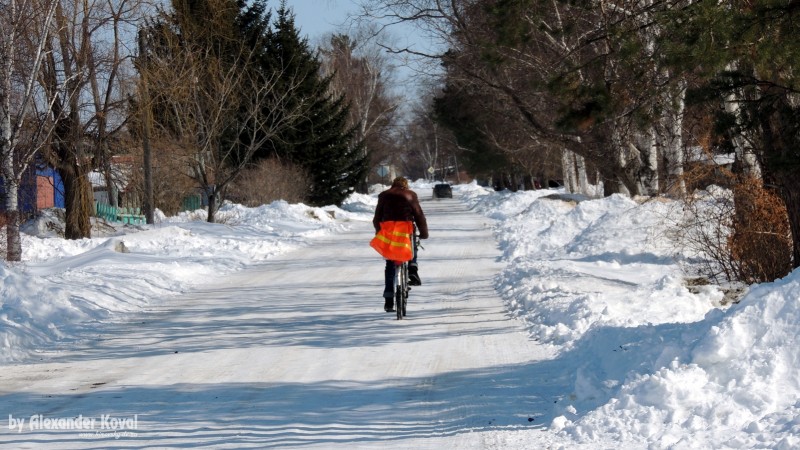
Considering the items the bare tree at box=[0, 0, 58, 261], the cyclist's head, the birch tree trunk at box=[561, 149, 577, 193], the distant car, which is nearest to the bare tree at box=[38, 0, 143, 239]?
the bare tree at box=[0, 0, 58, 261]

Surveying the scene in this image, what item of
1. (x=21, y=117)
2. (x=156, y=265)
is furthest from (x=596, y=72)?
(x=21, y=117)

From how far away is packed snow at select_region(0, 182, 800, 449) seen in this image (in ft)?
20.6

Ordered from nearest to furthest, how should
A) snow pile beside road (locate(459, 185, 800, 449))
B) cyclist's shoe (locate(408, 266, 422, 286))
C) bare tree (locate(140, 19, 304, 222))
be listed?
1. snow pile beside road (locate(459, 185, 800, 449))
2. cyclist's shoe (locate(408, 266, 422, 286))
3. bare tree (locate(140, 19, 304, 222))

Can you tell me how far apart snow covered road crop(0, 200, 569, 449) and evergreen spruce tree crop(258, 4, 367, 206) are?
1138 inches

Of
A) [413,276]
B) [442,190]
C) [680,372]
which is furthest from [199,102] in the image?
[442,190]

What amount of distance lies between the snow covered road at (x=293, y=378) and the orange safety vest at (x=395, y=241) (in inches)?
31.4

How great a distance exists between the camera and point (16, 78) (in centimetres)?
2166

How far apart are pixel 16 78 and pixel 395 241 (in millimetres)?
12616

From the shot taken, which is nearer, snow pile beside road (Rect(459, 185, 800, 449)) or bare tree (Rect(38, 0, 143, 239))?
snow pile beside road (Rect(459, 185, 800, 449))

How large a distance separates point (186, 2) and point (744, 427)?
31.6m

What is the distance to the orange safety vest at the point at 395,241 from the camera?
1266 centimetres

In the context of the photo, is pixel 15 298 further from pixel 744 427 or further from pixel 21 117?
pixel 744 427

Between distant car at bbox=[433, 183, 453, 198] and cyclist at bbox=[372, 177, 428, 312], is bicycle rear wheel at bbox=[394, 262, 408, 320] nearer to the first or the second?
cyclist at bbox=[372, 177, 428, 312]

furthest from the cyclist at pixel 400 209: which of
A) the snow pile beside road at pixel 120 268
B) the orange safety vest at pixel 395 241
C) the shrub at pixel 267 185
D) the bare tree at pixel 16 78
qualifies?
the shrub at pixel 267 185
